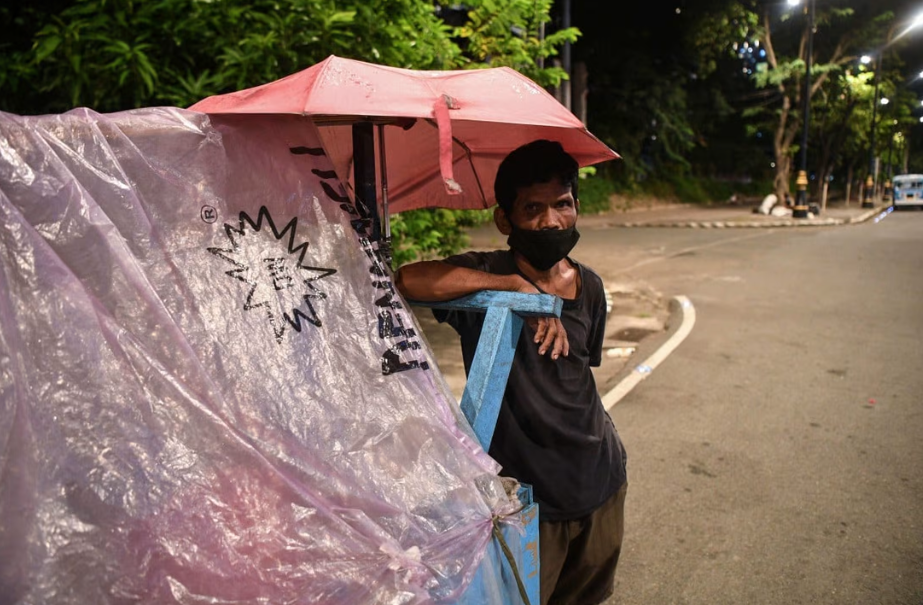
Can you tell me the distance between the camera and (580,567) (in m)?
2.13

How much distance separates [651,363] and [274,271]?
16.9 ft

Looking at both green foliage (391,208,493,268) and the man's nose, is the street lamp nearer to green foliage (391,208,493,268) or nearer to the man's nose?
green foliage (391,208,493,268)

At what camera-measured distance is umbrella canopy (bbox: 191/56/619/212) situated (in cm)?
145

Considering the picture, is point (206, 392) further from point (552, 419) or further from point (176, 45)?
point (176, 45)

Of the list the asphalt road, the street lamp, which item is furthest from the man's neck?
the street lamp

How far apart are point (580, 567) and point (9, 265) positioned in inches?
67.9

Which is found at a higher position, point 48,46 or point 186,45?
point 186,45

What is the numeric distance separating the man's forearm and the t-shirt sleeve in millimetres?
335

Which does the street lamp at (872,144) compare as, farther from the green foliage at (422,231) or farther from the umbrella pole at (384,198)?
the umbrella pole at (384,198)

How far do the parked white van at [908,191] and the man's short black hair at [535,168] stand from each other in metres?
36.6

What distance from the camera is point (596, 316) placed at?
6.91 ft

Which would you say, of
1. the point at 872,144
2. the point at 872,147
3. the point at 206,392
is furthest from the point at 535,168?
the point at 872,147

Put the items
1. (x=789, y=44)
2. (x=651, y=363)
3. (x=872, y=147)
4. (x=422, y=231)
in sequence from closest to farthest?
(x=422, y=231), (x=651, y=363), (x=789, y=44), (x=872, y=147)

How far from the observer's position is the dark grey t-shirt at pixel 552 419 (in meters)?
1.92
